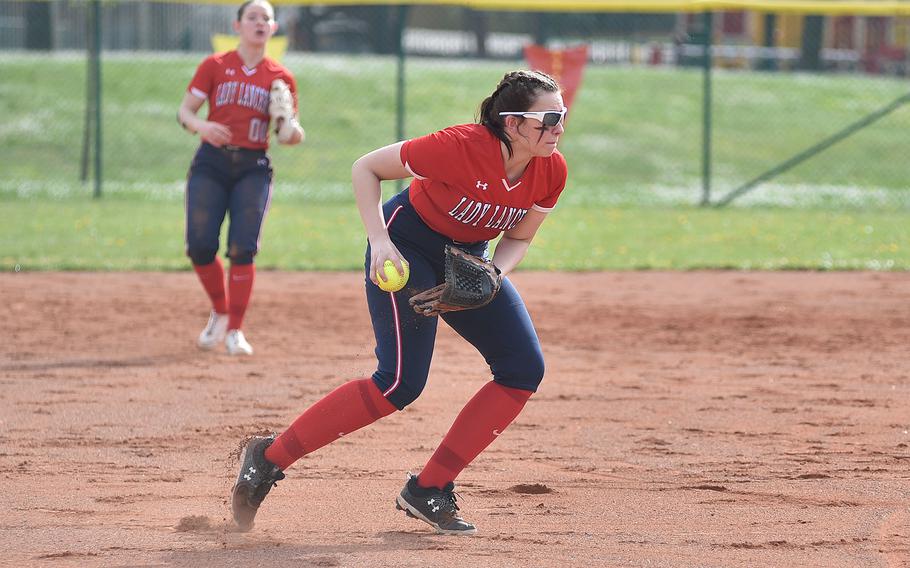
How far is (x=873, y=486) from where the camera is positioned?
4.96m

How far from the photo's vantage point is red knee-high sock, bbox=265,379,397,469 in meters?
4.38

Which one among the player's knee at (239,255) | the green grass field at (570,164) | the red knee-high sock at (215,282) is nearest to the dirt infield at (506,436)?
the red knee-high sock at (215,282)

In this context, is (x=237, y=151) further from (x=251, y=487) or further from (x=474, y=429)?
(x=474, y=429)

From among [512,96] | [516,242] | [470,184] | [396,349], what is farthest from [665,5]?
[396,349]

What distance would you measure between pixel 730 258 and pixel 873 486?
707 centimetres

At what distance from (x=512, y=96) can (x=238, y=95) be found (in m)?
3.80

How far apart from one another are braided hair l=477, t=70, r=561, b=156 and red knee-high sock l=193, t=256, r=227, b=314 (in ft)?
12.9

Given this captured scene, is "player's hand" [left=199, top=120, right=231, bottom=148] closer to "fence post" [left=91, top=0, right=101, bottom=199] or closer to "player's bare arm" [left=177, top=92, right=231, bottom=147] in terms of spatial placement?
"player's bare arm" [left=177, top=92, right=231, bottom=147]

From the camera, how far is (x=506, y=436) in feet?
19.4

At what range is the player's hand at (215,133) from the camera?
747 centimetres

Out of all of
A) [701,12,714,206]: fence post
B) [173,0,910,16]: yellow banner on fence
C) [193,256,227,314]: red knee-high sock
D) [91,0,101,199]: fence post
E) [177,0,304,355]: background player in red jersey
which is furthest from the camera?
[701,12,714,206]: fence post

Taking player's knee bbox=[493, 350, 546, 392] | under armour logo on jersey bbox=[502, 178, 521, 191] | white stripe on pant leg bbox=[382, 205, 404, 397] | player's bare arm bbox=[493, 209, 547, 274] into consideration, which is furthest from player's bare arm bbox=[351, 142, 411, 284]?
player's knee bbox=[493, 350, 546, 392]

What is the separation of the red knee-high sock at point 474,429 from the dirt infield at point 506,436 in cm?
24

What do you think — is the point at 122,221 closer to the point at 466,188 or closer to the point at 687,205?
the point at 687,205
